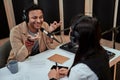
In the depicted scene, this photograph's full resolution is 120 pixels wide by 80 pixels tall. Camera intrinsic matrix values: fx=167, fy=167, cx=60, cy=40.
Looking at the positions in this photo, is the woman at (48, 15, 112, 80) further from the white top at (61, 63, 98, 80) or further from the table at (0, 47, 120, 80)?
the table at (0, 47, 120, 80)

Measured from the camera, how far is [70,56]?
163 centimetres

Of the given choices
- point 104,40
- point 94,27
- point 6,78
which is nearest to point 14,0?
point 104,40

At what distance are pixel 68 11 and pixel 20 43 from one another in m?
1.37

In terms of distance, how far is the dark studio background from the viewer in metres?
2.49

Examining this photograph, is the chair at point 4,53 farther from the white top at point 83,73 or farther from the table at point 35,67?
the white top at point 83,73

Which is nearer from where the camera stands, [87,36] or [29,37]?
[87,36]

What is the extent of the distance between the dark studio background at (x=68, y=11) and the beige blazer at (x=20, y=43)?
0.84 meters

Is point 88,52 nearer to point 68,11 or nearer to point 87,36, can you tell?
point 87,36

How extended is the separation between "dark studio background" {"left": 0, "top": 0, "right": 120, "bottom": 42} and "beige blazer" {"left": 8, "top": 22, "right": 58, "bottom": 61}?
0.84 m

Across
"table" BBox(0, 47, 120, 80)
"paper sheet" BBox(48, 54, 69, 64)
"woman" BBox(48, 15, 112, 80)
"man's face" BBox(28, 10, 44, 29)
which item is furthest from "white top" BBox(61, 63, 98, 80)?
"man's face" BBox(28, 10, 44, 29)

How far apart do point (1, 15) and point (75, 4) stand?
1.26m

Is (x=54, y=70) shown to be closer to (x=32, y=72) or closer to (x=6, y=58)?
(x=32, y=72)

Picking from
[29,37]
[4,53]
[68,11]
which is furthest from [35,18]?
[68,11]

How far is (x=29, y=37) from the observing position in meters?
1.74
